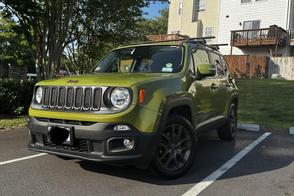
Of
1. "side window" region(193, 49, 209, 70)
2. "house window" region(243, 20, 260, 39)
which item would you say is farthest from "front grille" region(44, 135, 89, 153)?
"house window" region(243, 20, 260, 39)

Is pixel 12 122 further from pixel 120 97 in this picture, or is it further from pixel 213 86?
pixel 120 97

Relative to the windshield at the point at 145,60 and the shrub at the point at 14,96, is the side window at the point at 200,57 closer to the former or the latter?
the windshield at the point at 145,60

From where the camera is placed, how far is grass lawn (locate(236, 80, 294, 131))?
11820mm

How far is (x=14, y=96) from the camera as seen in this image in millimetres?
11219

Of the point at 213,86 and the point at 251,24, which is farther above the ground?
the point at 251,24

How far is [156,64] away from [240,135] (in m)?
4.03

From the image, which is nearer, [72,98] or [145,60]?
[72,98]

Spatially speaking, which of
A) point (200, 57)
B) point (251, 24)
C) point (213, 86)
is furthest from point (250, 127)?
point (251, 24)

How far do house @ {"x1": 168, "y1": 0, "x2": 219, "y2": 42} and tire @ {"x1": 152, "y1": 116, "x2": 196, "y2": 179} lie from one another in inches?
1169

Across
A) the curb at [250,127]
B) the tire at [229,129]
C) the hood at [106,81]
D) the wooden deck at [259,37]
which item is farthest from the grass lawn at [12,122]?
the wooden deck at [259,37]

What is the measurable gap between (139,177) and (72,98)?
1.43 m

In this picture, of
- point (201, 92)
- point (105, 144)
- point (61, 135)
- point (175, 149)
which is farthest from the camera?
point (201, 92)

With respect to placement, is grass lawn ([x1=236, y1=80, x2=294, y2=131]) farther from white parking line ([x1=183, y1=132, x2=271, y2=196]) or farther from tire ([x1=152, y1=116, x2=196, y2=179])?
tire ([x1=152, y1=116, x2=196, y2=179])

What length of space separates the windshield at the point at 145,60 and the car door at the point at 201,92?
1.18 feet
